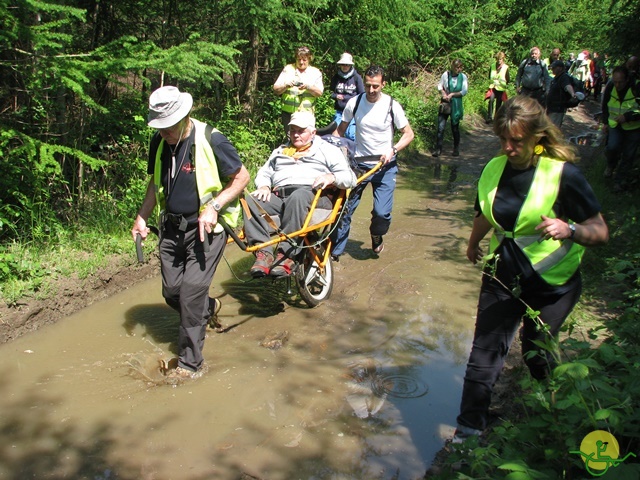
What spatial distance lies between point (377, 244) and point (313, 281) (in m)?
1.69

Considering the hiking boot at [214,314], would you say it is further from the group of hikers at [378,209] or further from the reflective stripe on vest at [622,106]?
the reflective stripe on vest at [622,106]

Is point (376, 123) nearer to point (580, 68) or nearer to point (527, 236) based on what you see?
point (527, 236)

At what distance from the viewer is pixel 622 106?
9.59 meters

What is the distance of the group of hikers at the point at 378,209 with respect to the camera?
A: 11.2ft

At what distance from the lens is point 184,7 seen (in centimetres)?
960

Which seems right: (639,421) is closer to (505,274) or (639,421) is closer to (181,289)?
(505,274)

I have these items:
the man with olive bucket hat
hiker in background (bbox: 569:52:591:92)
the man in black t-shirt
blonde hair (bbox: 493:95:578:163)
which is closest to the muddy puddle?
the man with olive bucket hat

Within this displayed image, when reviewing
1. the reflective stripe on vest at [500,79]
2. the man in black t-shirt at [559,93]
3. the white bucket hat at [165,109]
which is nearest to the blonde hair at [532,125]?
the white bucket hat at [165,109]

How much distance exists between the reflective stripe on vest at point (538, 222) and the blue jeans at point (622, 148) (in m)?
7.02

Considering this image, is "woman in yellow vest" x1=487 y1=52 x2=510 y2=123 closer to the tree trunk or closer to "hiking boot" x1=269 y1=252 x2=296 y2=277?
the tree trunk

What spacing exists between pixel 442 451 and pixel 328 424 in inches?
32.6

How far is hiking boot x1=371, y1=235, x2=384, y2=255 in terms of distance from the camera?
794cm

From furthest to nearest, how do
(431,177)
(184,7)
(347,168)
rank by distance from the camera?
1. (431,177)
2. (184,7)
3. (347,168)

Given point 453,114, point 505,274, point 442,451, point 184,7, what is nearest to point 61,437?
point 442,451
